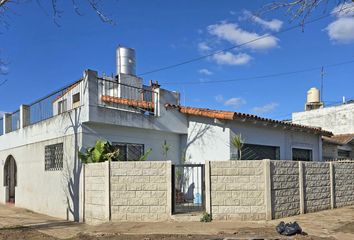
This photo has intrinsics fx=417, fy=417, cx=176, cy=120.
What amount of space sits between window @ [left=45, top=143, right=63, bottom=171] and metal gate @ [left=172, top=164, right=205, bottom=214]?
206 inches

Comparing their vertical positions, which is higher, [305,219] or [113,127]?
[113,127]

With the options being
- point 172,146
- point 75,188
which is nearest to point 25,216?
point 75,188

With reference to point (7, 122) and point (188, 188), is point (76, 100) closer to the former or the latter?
point (188, 188)

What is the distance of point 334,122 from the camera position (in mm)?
30828

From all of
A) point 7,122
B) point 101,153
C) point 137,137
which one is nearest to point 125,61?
point 137,137

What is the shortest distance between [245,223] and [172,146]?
598 cm

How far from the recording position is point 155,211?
40.3ft

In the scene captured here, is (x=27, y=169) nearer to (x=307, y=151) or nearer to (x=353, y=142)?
(x=307, y=151)

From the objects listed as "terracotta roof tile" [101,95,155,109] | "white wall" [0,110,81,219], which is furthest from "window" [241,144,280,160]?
"white wall" [0,110,81,219]

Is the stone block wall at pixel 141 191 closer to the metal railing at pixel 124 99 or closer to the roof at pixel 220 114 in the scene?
the metal railing at pixel 124 99

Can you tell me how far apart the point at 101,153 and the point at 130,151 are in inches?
99.8

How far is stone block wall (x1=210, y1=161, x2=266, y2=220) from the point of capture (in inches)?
483

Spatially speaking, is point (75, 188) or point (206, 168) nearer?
point (206, 168)

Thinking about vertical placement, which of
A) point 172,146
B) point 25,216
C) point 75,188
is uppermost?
point 172,146
